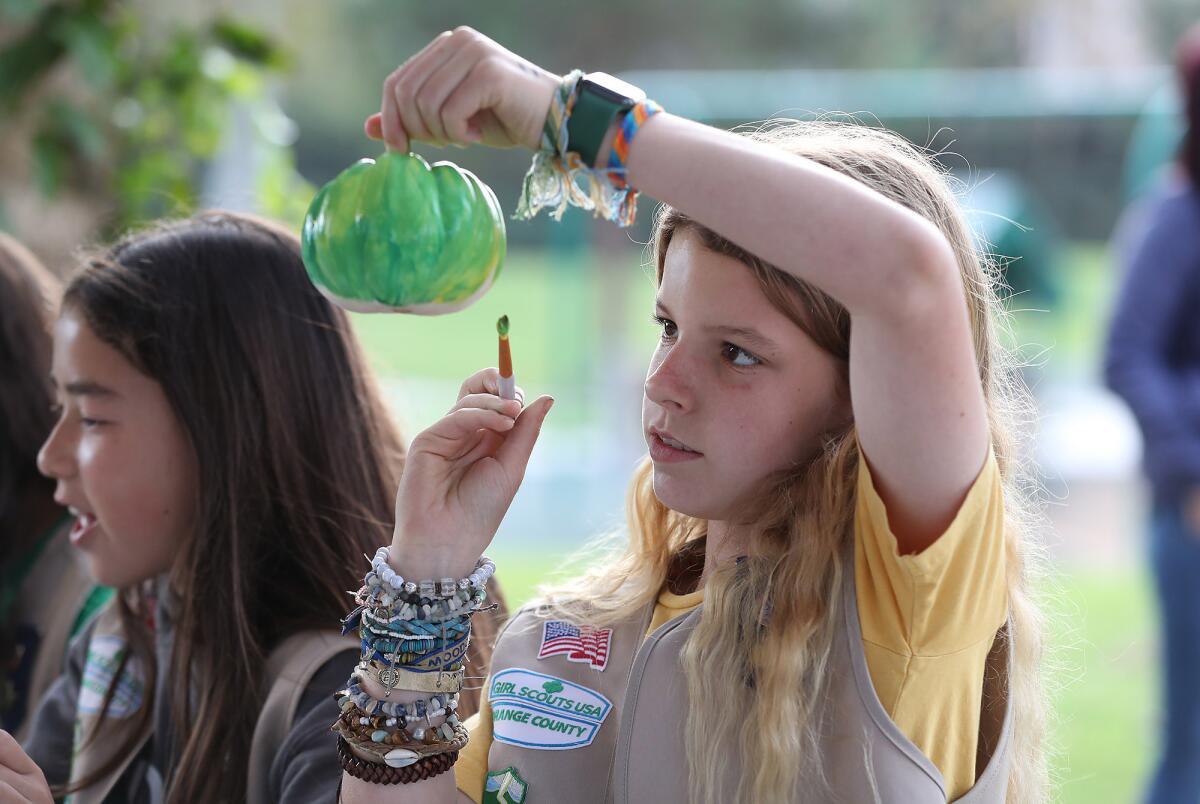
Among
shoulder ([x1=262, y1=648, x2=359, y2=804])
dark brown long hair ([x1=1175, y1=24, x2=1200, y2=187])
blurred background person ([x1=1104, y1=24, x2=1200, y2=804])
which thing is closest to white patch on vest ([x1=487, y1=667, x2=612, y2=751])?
shoulder ([x1=262, y1=648, x2=359, y2=804])

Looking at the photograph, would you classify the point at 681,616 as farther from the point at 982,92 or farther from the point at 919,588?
the point at 982,92

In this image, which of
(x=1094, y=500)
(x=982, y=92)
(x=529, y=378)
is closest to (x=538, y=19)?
(x=529, y=378)

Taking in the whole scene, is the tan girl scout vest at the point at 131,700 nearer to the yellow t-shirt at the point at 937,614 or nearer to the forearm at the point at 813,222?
the yellow t-shirt at the point at 937,614

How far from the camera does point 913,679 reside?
1.26m

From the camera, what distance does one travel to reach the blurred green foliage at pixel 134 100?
3.38 metres

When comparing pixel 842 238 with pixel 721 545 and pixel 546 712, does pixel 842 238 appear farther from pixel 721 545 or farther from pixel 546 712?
pixel 546 712

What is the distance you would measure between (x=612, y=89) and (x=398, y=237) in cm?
25

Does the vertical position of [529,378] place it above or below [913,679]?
below

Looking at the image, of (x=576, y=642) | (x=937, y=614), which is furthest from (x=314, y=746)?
(x=937, y=614)

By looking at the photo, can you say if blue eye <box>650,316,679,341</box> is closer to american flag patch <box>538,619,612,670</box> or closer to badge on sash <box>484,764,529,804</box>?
american flag patch <box>538,619,612,670</box>

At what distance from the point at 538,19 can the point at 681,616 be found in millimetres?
21240

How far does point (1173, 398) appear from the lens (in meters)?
3.18

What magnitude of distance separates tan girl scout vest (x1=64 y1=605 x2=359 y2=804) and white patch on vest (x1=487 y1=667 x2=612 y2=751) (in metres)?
0.29

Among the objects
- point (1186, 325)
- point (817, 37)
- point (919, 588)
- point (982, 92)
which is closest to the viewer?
point (919, 588)
